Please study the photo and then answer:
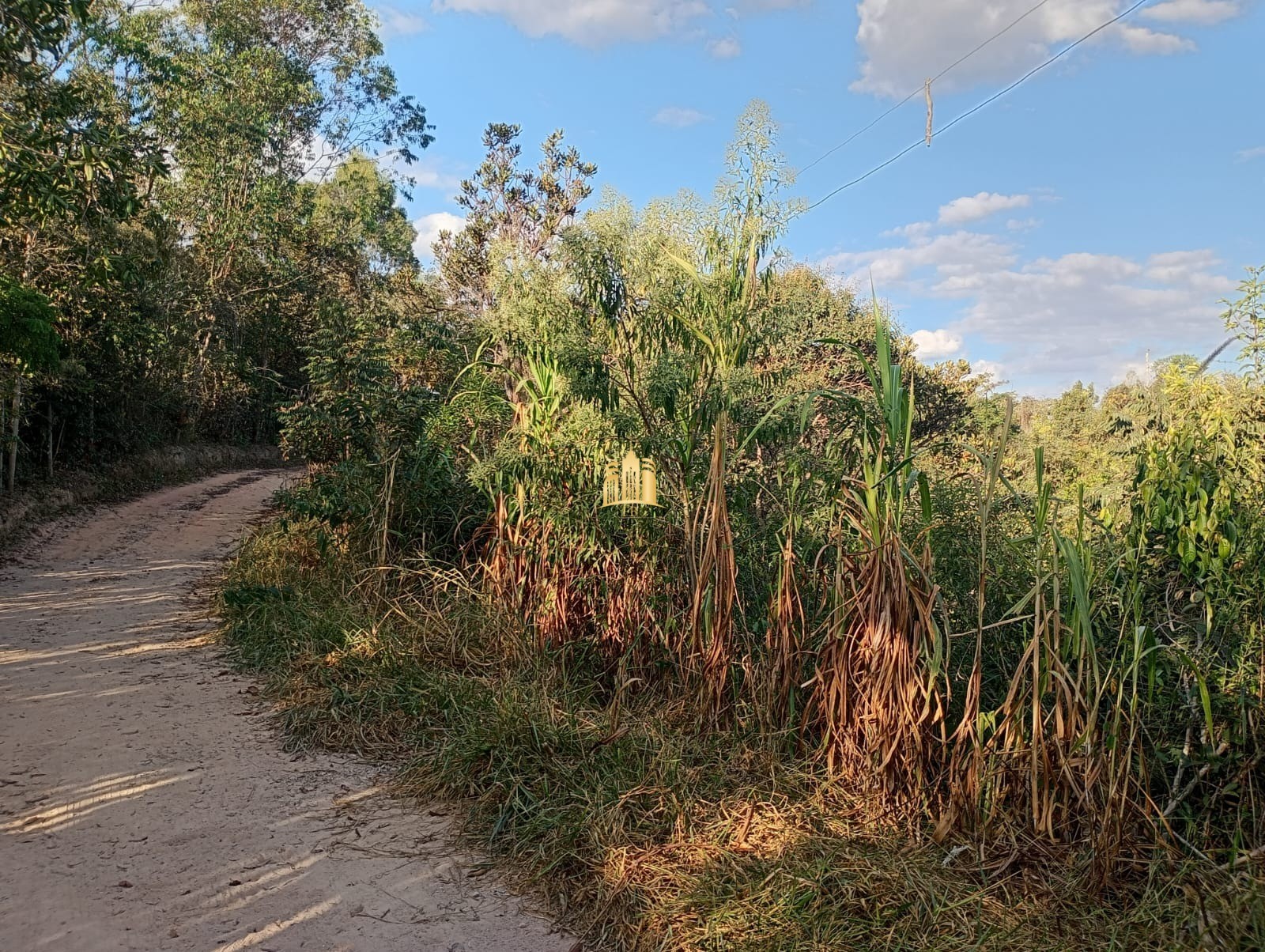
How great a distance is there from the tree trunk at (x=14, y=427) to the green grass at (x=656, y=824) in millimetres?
6493

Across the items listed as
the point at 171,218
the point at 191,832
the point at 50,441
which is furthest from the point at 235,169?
the point at 191,832

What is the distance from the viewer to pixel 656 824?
3191 millimetres

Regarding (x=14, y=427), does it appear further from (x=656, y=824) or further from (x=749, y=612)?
(x=656, y=824)

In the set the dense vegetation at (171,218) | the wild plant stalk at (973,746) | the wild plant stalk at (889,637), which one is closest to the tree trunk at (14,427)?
the dense vegetation at (171,218)

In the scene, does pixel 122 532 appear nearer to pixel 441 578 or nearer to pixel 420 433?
pixel 420 433

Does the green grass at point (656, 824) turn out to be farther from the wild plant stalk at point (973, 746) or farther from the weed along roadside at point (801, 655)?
the wild plant stalk at point (973, 746)

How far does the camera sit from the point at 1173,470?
3031 mm

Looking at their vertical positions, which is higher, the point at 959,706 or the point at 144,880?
the point at 959,706

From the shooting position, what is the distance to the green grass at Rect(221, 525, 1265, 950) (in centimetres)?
247

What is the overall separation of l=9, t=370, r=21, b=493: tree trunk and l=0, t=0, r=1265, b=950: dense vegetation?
6.14 feet

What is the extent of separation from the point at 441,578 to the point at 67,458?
9.86 m

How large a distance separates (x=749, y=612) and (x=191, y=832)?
251 cm

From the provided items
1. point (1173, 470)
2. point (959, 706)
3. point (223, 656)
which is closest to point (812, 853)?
point (959, 706)

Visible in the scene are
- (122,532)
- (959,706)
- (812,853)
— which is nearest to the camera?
(812,853)
